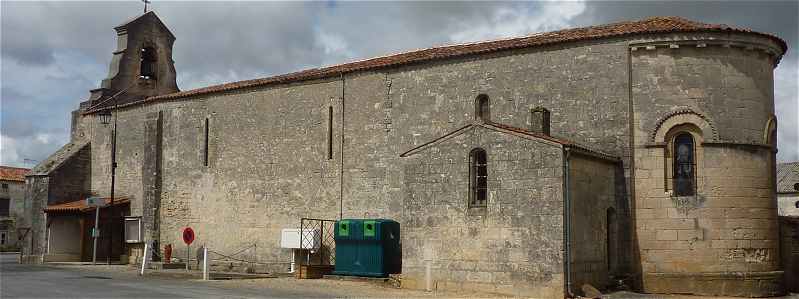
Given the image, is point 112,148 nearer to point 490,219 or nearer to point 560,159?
point 490,219

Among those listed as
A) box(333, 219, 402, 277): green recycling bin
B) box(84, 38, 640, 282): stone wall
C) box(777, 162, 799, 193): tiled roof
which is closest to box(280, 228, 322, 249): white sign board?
box(84, 38, 640, 282): stone wall

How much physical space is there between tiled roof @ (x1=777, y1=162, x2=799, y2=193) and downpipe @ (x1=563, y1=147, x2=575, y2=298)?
38.9 meters

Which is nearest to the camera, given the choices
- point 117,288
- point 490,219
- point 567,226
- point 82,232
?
point 567,226

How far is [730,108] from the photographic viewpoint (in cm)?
1927

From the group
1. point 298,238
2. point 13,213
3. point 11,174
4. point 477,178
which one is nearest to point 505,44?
point 477,178

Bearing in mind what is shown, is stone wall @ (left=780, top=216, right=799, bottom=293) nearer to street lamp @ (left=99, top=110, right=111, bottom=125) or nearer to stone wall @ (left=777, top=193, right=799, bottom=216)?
street lamp @ (left=99, top=110, right=111, bottom=125)

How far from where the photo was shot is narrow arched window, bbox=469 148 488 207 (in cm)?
1891

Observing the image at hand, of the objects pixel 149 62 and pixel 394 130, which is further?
pixel 149 62

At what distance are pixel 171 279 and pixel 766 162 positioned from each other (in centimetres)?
1610

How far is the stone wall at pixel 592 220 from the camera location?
→ 58.3ft

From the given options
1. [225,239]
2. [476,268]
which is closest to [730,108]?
[476,268]

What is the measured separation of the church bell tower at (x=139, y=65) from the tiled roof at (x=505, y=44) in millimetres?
7805

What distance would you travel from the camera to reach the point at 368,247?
22.1 meters

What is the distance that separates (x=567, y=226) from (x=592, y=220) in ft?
4.94
